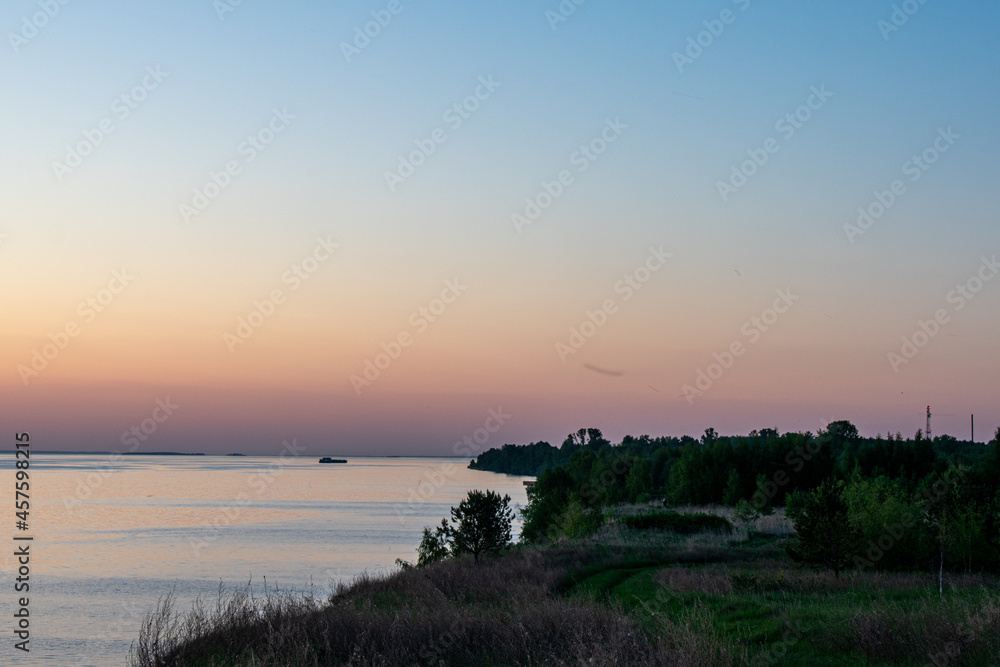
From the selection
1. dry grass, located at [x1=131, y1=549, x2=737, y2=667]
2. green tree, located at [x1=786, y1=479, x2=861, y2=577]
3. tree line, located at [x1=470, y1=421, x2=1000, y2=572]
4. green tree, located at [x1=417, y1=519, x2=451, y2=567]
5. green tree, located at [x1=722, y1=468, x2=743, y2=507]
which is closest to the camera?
dry grass, located at [x1=131, y1=549, x2=737, y2=667]

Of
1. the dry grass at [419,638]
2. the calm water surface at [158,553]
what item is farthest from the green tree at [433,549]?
the dry grass at [419,638]

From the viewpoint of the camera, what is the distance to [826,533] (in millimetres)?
33344

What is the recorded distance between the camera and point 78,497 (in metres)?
121

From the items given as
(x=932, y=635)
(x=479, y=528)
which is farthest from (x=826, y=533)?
(x=479, y=528)

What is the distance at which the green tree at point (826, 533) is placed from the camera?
109 ft

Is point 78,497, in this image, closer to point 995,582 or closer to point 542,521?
point 542,521

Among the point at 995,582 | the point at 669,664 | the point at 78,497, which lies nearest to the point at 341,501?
the point at 78,497

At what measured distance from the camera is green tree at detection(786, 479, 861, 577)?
33.3m

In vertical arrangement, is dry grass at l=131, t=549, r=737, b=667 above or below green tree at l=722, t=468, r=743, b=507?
below

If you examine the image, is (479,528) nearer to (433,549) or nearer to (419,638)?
(433,549)

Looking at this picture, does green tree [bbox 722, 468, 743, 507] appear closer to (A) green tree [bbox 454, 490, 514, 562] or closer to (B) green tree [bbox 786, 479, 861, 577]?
(A) green tree [bbox 454, 490, 514, 562]

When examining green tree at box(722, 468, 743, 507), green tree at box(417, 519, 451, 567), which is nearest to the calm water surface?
green tree at box(417, 519, 451, 567)

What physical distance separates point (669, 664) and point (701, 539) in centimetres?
3509

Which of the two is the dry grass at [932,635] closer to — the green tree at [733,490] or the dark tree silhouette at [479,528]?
the dark tree silhouette at [479,528]
